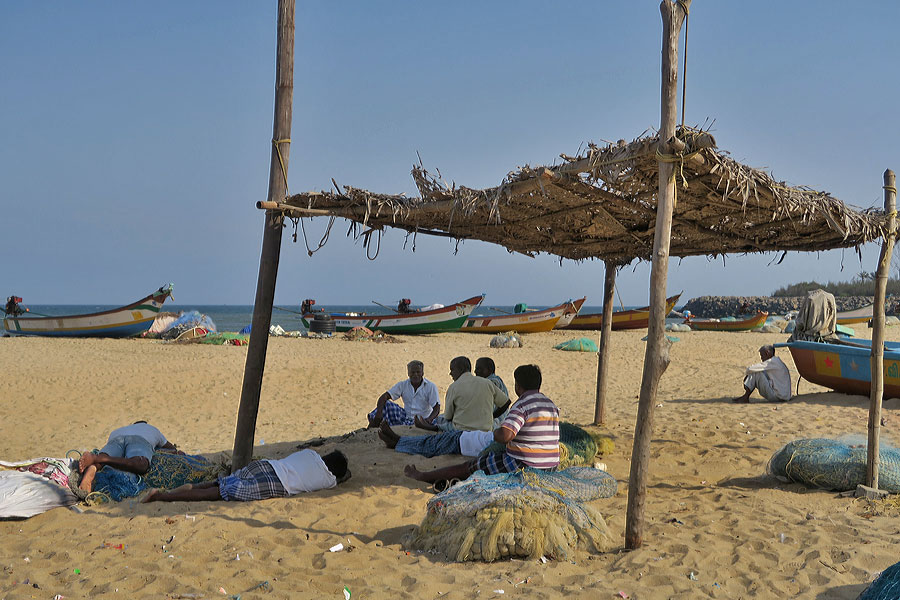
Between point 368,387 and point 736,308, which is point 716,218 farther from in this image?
point 736,308

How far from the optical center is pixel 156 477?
5078mm

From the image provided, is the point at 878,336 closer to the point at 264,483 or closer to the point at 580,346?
the point at 264,483

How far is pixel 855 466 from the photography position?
5008 mm

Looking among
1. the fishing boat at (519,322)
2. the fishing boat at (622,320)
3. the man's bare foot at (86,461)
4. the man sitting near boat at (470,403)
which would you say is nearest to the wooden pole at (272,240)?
the man's bare foot at (86,461)

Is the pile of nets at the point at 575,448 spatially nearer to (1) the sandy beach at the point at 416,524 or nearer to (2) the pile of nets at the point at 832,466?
(1) the sandy beach at the point at 416,524

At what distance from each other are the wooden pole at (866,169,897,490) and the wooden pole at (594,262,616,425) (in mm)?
3071

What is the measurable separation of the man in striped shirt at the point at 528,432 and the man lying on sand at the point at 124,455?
2.87m

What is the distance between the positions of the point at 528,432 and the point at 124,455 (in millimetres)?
3408

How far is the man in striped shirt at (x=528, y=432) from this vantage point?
15.0 feet

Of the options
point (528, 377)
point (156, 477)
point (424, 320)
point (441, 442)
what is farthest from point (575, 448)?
point (424, 320)

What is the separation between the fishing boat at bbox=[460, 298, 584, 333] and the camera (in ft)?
83.9

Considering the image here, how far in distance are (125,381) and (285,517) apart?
9.73 m

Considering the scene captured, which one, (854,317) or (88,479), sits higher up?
(854,317)

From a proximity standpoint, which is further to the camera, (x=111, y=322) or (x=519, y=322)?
(x=519, y=322)
